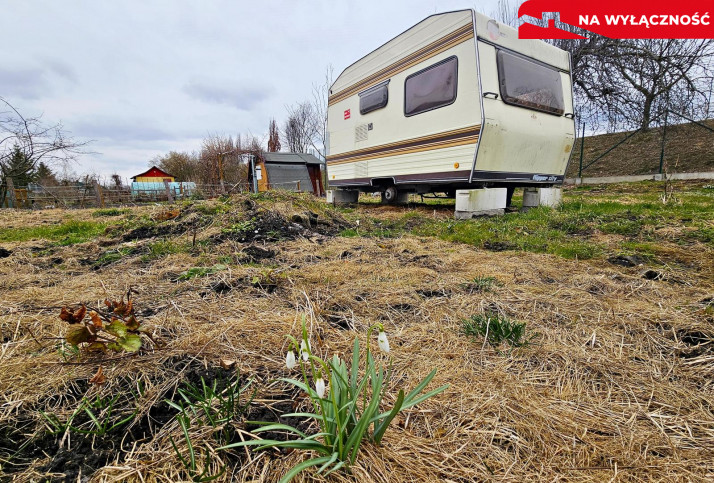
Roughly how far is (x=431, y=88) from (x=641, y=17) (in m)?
7.34

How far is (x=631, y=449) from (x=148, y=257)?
11.9 ft

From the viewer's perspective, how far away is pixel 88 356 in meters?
1.27

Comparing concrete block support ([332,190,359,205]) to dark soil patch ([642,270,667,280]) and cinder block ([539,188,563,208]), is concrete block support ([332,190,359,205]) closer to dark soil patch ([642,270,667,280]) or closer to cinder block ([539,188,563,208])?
cinder block ([539,188,563,208])

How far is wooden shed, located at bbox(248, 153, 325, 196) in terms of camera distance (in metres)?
20.0

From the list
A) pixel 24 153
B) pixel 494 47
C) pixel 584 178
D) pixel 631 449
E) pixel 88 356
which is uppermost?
pixel 494 47

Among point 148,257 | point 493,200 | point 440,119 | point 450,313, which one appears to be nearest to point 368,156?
point 440,119

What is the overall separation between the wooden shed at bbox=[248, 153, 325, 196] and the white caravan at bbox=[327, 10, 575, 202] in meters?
12.6

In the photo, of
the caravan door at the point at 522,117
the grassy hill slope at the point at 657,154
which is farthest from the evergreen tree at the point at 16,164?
the grassy hill slope at the point at 657,154

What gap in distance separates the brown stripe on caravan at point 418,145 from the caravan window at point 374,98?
0.94 meters

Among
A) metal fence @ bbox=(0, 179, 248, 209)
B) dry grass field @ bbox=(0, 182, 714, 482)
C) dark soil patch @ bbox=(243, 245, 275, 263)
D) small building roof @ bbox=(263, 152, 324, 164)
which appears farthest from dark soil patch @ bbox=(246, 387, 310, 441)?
small building roof @ bbox=(263, 152, 324, 164)

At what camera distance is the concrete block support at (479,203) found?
Result: 570 cm

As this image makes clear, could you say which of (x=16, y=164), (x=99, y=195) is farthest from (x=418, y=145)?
(x=99, y=195)

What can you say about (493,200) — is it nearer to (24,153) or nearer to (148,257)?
(148,257)

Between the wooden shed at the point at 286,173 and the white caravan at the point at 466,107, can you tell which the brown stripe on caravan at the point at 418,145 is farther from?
the wooden shed at the point at 286,173
